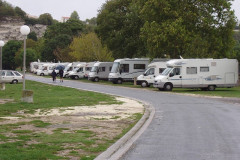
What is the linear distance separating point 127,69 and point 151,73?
649 centimetres

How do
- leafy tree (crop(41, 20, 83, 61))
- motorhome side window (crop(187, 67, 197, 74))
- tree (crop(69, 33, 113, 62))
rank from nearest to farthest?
motorhome side window (crop(187, 67, 197, 74))
tree (crop(69, 33, 113, 62))
leafy tree (crop(41, 20, 83, 61))

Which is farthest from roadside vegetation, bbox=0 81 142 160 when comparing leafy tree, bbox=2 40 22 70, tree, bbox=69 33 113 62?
leafy tree, bbox=2 40 22 70

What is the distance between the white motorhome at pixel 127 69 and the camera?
1869 inches

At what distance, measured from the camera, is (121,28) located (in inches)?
2157

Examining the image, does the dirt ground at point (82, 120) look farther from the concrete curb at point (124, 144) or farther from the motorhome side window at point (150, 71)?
the motorhome side window at point (150, 71)

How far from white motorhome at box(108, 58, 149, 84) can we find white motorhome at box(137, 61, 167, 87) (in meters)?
4.89

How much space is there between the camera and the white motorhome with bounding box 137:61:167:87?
136 feet

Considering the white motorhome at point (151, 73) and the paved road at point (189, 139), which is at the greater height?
the white motorhome at point (151, 73)

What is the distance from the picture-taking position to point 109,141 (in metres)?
10.2

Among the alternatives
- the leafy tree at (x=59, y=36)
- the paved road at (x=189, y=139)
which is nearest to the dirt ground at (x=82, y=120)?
the paved road at (x=189, y=139)

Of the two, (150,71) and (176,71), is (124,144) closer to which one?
(176,71)

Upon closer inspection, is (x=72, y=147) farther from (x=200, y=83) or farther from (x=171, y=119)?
(x=200, y=83)

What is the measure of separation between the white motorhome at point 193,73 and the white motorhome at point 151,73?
4.78m

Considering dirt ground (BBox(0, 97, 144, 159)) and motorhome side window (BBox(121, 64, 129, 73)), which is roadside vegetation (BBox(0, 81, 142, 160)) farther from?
motorhome side window (BBox(121, 64, 129, 73))
